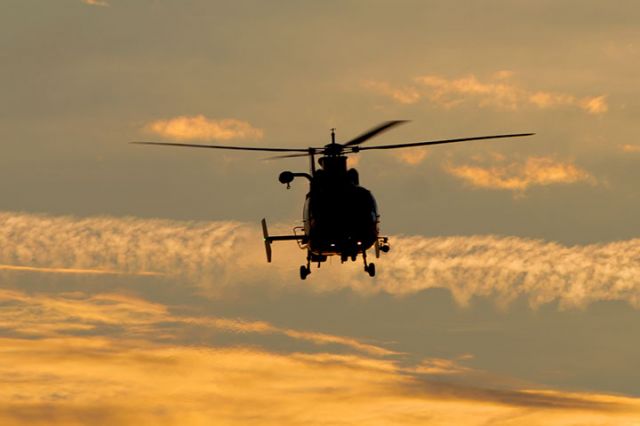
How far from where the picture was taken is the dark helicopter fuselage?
215ft

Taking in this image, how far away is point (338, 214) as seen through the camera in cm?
6550

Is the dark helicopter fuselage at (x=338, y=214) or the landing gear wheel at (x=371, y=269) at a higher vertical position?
the dark helicopter fuselage at (x=338, y=214)

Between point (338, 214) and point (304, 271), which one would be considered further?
point (304, 271)

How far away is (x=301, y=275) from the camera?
70938mm

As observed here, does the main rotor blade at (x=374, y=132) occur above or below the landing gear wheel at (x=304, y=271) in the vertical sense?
above

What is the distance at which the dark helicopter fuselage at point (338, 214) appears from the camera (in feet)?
215

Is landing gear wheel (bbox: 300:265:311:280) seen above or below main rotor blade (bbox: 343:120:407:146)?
below

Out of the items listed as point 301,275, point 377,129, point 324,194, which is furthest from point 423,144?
point 301,275

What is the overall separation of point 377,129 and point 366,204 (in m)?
5.13

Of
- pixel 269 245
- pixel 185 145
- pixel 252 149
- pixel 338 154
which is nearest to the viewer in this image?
pixel 185 145

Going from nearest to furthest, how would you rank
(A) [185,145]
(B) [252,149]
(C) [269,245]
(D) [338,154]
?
(A) [185,145]
(B) [252,149]
(D) [338,154]
(C) [269,245]

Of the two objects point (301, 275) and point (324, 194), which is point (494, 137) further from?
point (301, 275)

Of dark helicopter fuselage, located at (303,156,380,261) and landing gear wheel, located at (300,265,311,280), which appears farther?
landing gear wheel, located at (300,265,311,280)

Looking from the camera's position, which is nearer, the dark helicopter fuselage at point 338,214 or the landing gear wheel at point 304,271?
the dark helicopter fuselage at point 338,214
